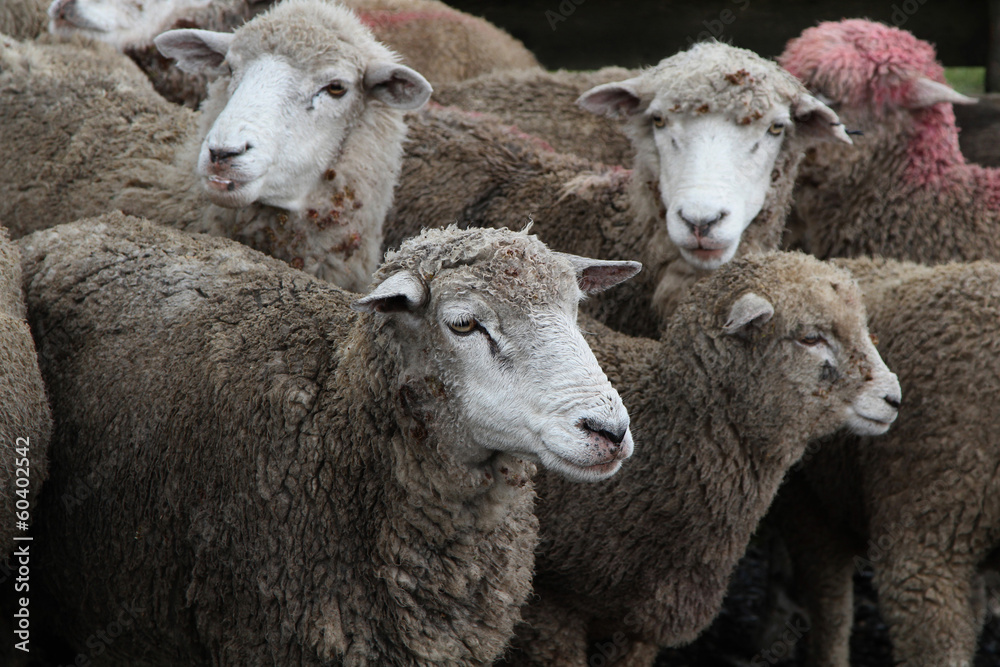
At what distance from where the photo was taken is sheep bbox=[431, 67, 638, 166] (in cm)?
603

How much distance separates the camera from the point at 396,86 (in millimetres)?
4355

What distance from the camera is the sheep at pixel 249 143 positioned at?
399 centimetres

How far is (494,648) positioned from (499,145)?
116 inches

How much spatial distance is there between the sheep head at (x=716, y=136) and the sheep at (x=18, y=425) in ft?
7.69

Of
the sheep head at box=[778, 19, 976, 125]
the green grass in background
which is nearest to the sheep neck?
the sheep head at box=[778, 19, 976, 125]

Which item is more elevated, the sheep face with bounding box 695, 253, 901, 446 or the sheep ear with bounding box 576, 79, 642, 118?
the sheep ear with bounding box 576, 79, 642, 118

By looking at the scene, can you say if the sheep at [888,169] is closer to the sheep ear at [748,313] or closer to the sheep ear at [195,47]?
the sheep ear at [748,313]

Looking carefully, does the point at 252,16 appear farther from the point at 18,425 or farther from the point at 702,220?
the point at 18,425

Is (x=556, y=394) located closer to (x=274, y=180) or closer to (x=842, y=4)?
(x=274, y=180)

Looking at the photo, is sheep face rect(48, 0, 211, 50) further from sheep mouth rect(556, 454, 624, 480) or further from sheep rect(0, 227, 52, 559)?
sheep mouth rect(556, 454, 624, 480)

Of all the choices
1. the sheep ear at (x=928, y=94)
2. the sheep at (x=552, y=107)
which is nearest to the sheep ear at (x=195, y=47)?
the sheep at (x=552, y=107)

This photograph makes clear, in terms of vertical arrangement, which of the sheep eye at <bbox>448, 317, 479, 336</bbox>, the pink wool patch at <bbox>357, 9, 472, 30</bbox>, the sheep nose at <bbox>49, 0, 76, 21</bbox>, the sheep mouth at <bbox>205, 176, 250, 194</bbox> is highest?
the sheep eye at <bbox>448, 317, 479, 336</bbox>

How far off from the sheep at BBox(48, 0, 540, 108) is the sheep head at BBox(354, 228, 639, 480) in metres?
3.69

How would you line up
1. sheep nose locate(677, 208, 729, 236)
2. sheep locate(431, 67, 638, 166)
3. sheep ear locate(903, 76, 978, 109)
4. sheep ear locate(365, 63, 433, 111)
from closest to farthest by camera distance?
1. sheep nose locate(677, 208, 729, 236)
2. sheep ear locate(365, 63, 433, 111)
3. sheep ear locate(903, 76, 978, 109)
4. sheep locate(431, 67, 638, 166)
